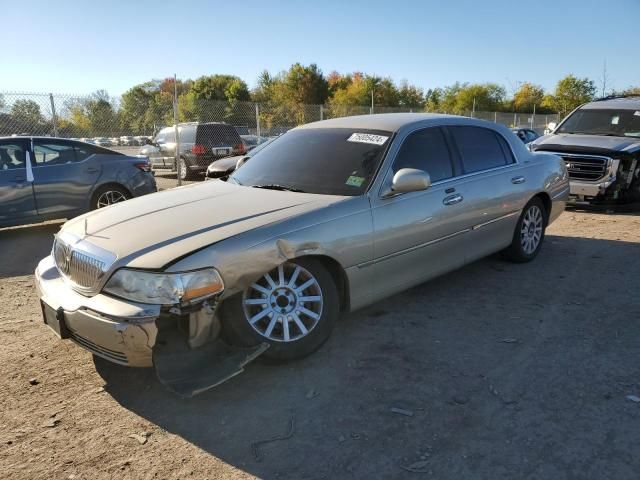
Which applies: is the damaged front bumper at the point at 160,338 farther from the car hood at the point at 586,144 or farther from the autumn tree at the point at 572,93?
the autumn tree at the point at 572,93

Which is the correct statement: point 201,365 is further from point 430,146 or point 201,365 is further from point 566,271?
point 566,271

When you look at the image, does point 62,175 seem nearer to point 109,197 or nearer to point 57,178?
point 57,178

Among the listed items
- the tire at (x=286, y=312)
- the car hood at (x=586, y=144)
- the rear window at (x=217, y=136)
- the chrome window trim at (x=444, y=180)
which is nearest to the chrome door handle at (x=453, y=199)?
the chrome window trim at (x=444, y=180)

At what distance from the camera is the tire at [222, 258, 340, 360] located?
123 inches

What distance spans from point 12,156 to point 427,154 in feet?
20.4

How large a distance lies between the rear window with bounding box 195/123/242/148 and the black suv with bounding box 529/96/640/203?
868 cm

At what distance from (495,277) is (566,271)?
34.4 inches

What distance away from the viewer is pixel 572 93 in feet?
152

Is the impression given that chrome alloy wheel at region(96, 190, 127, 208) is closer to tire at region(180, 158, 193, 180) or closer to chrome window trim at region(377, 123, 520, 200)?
chrome window trim at region(377, 123, 520, 200)

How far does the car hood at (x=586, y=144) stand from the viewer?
8.58 meters

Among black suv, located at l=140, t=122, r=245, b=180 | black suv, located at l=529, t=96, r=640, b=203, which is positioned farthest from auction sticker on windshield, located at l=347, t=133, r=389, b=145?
black suv, located at l=140, t=122, r=245, b=180

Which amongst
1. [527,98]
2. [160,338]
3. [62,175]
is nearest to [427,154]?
[160,338]

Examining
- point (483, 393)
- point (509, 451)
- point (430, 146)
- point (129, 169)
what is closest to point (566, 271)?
point (430, 146)

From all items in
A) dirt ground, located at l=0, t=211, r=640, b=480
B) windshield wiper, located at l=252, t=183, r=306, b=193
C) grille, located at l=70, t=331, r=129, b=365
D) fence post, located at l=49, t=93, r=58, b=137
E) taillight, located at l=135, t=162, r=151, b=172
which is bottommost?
dirt ground, located at l=0, t=211, r=640, b=480
